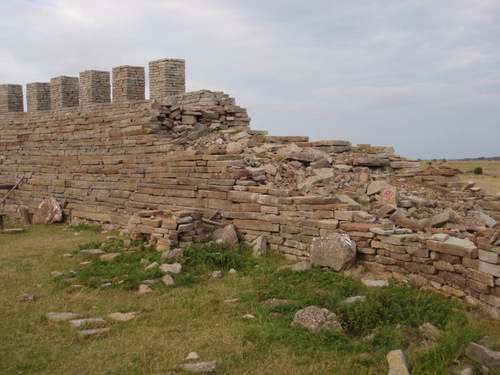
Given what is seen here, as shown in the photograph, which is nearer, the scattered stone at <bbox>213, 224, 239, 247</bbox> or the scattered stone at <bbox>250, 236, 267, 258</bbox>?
the scattered stone at <bbox>250, 236, 267, 258</bbox>

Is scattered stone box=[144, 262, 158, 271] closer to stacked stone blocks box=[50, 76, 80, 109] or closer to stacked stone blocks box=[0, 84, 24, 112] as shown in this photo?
stacked stone blocks box=[50, 76, 80, 109]

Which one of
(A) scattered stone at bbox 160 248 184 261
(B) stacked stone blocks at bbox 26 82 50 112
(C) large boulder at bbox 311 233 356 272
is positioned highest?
(B) stacked stone blocks at bbox 26 82 50 112

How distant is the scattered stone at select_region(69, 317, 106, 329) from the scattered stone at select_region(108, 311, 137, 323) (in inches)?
6.5

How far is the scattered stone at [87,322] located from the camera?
5.57 meters

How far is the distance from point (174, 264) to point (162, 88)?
282 inches

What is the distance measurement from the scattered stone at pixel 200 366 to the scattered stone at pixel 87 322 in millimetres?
1717

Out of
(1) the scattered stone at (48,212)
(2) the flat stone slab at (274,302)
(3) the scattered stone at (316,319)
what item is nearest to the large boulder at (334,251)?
(2) the flat stone slab at (274,302)

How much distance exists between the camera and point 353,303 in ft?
18.8

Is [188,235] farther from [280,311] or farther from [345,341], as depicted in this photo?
[345,341]

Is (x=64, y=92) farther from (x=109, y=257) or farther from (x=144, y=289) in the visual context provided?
(x=144, y=289)

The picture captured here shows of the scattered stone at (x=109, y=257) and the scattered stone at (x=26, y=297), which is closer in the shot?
the scattered stone at (x=26, y=297)

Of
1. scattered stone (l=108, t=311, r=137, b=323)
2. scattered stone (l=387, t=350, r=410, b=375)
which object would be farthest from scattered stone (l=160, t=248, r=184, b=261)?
scattered stone (l=387, t=350, r=410, b=375)

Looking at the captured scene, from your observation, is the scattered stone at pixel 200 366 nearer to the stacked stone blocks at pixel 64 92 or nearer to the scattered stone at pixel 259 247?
the scattered stone at pixel 259 247

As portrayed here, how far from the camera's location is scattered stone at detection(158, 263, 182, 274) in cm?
761
